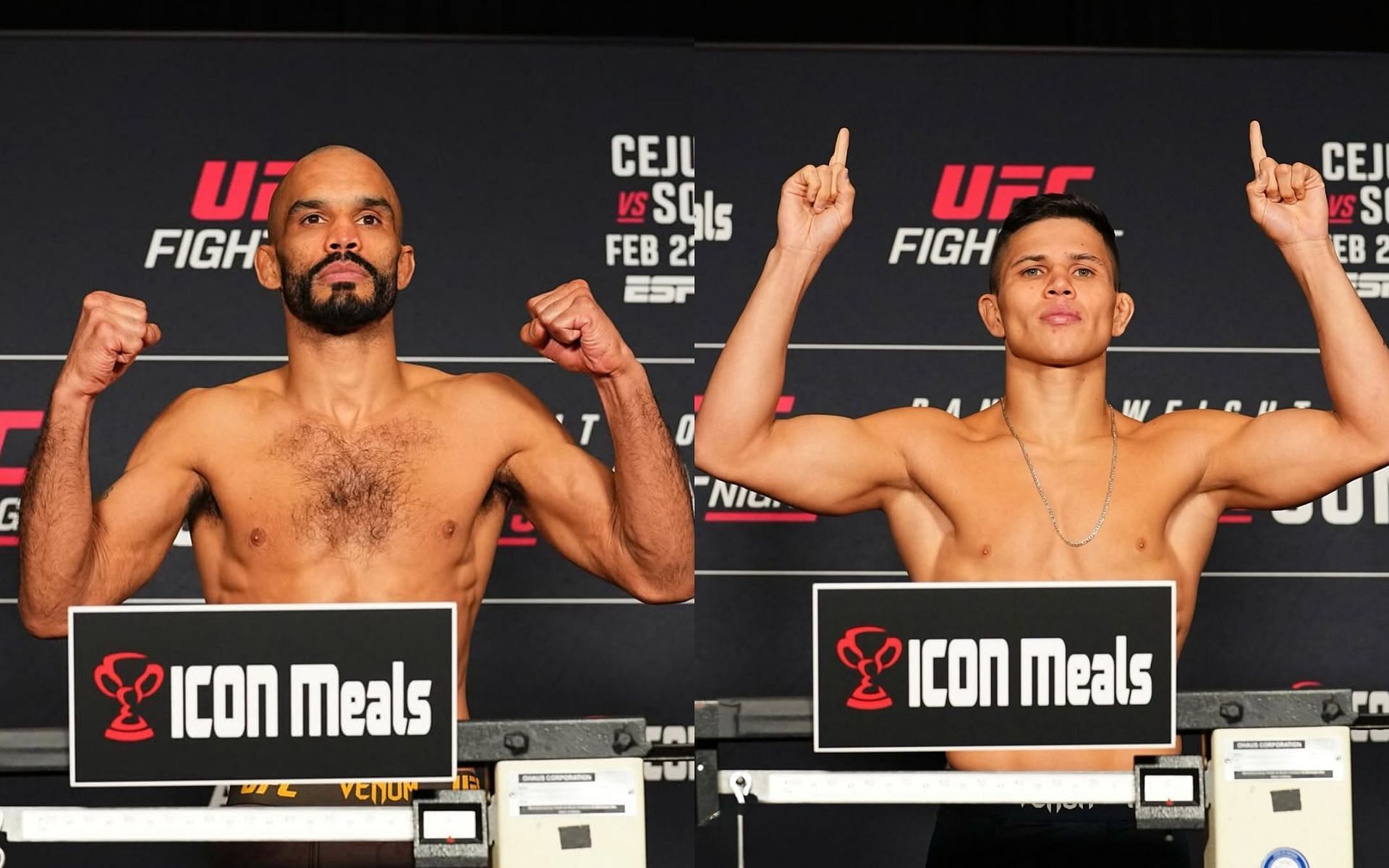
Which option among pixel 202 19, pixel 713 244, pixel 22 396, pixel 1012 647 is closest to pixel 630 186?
pixel 713 244

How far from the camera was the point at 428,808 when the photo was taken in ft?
6.27

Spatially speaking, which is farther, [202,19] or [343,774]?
[202,19]

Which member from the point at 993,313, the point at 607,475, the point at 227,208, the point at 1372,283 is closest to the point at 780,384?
the point at 607,475

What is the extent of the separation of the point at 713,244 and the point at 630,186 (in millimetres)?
237

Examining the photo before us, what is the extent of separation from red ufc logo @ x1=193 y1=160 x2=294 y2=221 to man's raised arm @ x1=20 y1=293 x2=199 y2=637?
112 centimetres

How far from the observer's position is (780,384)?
8.98 feet

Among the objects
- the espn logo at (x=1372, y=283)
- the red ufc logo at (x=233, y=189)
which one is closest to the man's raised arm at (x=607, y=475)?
the red ufc logo at (x=233, y=189)

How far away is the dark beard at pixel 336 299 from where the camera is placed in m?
2.91

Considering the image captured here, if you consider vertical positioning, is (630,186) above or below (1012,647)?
above

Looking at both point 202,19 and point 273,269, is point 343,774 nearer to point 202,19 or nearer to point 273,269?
point 273,269

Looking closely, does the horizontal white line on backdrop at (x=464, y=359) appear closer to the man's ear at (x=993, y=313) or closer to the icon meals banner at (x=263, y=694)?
the man's ear at (x=993, y=313)

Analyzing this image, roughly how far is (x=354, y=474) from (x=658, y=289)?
4.20 ft

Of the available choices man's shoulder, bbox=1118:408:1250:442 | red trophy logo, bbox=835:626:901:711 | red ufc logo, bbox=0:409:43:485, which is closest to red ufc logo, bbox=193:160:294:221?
red ufc logo, bbox=0:409:43:485

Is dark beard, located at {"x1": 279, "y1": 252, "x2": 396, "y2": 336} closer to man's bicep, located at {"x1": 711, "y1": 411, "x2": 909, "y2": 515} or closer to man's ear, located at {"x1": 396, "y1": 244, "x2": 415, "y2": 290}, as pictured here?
man's ear, located at {"x1": 396, "y1": 244, "x2": 415, "y2": 290}
